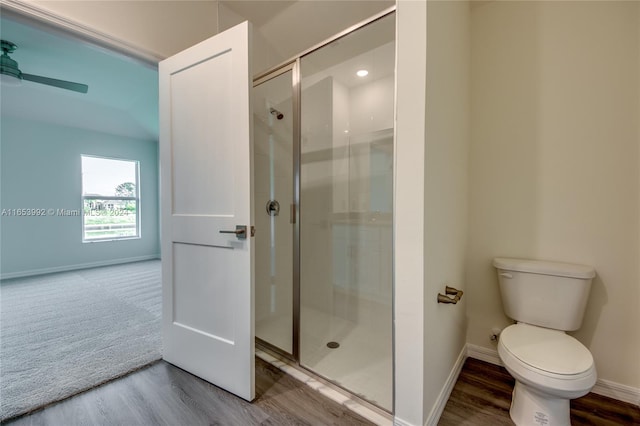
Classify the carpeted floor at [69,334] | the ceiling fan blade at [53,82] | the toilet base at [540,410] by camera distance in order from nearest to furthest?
the toilet base at [540,410]
the carpeted floor at [69,334]
the ceiling fan blade at [53,82]

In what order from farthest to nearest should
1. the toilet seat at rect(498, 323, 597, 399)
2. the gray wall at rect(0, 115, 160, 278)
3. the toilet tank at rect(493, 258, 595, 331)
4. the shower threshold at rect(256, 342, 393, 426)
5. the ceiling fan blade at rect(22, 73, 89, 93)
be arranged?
the gray wall at rect(0, 115, 160, 278) → the ceiling fan blade at rect(22, 73, 89, 93) → the toilet tank at rect(493, 258, 595, 331) → the shower threshold at rect(256, 342, 393, 426) → the toilet seat at rect(498, 323, 597, 399)

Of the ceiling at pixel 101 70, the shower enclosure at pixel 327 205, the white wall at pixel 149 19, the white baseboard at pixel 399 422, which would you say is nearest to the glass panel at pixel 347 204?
the shower enclosure at pixel 327 205

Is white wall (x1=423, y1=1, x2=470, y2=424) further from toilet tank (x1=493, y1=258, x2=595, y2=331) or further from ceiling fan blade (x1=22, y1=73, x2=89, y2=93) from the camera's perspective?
ceiling fan blade (x1=22, y1=73, x2=89, y2=93)

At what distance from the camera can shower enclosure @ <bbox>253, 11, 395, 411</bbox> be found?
6.25 feet

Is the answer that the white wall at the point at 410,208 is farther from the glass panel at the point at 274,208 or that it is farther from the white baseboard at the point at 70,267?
the white baseboard at the point at 70,267

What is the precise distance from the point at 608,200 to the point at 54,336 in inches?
160

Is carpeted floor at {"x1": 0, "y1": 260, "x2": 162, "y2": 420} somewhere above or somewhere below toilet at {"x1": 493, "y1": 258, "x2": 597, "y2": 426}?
below

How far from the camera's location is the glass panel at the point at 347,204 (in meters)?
1.96

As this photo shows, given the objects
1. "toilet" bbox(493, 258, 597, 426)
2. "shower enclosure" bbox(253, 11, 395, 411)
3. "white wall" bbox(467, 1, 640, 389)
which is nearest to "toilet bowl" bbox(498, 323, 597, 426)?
"toilet" bbox(493, 258, 597, 426)

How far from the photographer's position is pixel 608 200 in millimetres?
1471

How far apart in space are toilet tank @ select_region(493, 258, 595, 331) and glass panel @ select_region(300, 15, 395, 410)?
2.54 feet

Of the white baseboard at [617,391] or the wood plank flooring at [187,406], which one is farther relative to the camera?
the white baseboard at [617,391]

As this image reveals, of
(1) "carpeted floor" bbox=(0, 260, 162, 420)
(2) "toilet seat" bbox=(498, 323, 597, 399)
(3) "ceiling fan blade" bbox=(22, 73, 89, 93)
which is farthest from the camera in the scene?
(3) "ceiling fan blade" bbox=(22, 73, 89, 93)

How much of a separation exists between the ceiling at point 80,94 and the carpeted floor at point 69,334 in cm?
202
